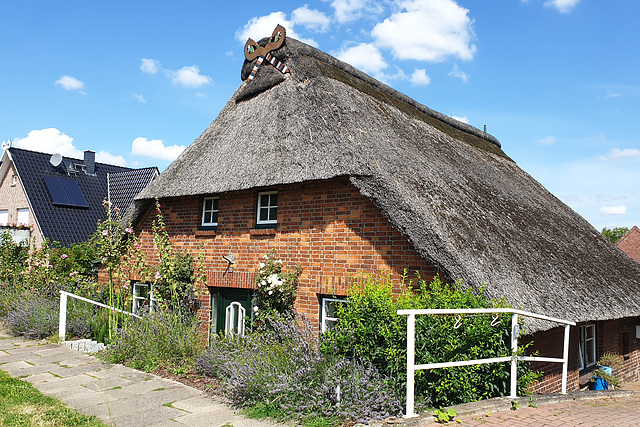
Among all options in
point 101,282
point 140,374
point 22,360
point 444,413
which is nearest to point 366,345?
point 444,413

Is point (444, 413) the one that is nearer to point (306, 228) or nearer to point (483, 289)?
point (483, 289)

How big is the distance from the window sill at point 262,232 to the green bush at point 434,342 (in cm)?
296

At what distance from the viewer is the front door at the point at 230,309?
9648mm

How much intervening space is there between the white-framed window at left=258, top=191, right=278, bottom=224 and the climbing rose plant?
975 mm

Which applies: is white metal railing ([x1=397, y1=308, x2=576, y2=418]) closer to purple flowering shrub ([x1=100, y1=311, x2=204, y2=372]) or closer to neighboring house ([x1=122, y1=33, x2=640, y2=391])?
neighboring house ([x1=122, y1=33, x2=640, y2=391])

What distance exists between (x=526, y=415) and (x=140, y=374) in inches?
227

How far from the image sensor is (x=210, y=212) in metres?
10.7

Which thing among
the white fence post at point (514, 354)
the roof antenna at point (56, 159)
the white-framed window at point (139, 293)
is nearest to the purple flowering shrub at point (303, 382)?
the white fence post at point (514, 354)

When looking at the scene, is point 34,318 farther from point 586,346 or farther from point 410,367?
point 586,346

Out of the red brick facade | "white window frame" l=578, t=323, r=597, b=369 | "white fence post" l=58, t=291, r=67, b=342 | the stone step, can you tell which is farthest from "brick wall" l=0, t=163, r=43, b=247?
"white window frame" l=578, t=323, r=597, b=369

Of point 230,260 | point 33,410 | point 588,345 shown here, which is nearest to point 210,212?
point 230,260

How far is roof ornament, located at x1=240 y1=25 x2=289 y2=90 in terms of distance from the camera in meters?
10.9

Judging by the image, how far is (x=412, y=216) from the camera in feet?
23.4

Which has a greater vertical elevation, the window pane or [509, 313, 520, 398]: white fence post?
the window pane
